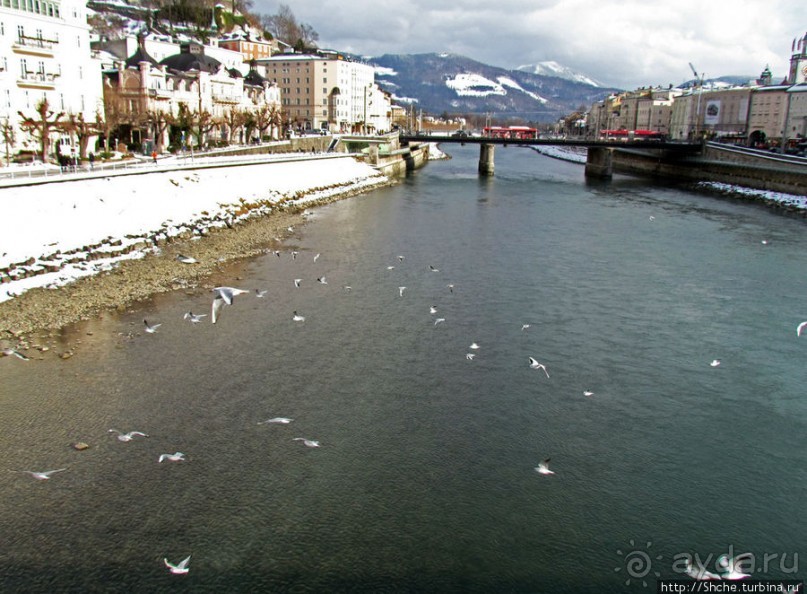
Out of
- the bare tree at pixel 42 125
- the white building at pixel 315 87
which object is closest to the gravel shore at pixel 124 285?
the bare tree at pixel 42 125

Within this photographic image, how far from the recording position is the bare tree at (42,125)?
31183mm

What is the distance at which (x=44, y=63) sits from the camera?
35906 millimetres

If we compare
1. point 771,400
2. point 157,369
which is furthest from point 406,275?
point 771,400

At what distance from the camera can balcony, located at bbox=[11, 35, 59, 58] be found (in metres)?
33.6

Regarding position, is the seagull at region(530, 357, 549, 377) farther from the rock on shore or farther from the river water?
the rock on shore

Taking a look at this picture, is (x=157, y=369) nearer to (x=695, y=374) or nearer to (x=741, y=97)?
(x=695, y=374)

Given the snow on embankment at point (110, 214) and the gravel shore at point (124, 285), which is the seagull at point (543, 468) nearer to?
the gravel shore at point (124, 285)

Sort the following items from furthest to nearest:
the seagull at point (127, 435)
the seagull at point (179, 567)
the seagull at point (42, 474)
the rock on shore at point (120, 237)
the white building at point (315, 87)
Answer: the white building at point (315, 87) < the rock on shore at point (120, 237) < the seagull at point (127, 435) < the seagull at point (42, 474) < the seagull at point (179, 567)

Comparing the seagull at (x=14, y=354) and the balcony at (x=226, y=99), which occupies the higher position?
the balcony at (x=226, y=99)

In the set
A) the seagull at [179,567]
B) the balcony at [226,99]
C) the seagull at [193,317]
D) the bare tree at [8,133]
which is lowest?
the seagull at [179,567]

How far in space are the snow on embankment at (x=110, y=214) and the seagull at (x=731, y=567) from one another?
55.2 ft

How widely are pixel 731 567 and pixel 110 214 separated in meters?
23.5

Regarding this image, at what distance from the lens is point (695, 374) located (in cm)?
1295

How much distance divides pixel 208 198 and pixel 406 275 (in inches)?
569
